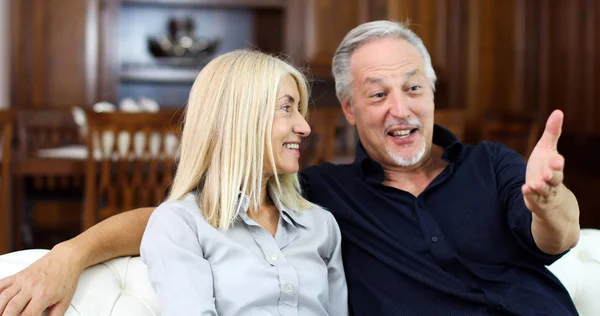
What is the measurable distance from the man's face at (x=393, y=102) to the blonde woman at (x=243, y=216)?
0.30 meters

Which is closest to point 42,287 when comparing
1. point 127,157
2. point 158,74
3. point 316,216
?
point 316,216

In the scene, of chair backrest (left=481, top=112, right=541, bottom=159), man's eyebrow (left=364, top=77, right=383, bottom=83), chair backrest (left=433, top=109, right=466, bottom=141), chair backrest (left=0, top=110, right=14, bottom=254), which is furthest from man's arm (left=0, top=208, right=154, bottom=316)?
chair backrest (left=481, top=112, right=541, bottom=159)

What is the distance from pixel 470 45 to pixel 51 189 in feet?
9.58

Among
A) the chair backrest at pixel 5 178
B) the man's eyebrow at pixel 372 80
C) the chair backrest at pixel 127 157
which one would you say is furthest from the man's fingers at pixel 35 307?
the chair backrest at pixel 5 178

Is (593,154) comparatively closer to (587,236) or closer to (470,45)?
(470,45)

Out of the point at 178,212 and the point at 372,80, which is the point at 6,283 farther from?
the point at 372,80

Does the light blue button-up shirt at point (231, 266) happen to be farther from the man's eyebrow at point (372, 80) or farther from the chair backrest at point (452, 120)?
the chair backrest at point (452, 120)

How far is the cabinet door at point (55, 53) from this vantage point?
465 centimetres

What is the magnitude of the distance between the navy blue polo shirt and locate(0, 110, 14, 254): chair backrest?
1610mm

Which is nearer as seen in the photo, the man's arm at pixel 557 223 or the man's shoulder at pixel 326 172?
the man's arm at pixel 557 223

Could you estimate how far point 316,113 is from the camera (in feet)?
9.71

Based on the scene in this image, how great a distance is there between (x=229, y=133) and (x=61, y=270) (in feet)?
1.30

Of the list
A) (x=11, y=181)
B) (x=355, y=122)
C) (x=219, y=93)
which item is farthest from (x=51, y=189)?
(x=219, y=93)

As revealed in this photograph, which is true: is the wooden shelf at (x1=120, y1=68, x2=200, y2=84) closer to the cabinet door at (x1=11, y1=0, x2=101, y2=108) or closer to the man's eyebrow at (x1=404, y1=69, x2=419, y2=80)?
the cabinet door at (x1=11, y1=0, x2=101, y2=108)
